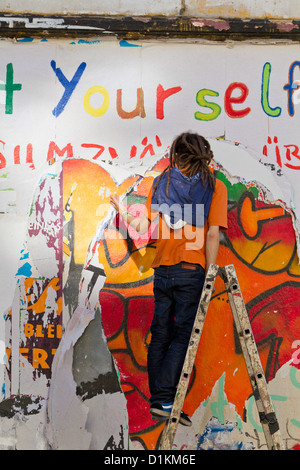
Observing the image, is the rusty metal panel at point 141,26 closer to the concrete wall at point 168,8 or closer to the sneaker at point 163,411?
the concrete wall at point 168,8

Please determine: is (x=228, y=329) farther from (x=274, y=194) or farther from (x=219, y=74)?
(x=219, y=74)

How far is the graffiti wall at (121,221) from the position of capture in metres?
4.30

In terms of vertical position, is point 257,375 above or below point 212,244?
below

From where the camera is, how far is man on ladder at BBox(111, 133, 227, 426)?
11.9 feet

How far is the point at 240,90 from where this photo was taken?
14.4 feet

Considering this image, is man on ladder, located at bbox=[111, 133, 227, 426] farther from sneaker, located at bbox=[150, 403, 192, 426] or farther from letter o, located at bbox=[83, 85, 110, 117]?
letter o, located at bbox=[83, 85, 110, 117]

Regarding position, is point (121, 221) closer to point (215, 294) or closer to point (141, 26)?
point (215, 294)

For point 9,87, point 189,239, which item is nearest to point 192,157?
point 189,239

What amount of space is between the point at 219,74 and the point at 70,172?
4.38 feet

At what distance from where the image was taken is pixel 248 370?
3377mm

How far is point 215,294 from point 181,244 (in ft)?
2.55

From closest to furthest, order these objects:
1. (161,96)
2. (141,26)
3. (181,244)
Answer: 1. (181,244)
2. (141,26)
3. (161,96)

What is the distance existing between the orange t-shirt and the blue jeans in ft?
0.19
